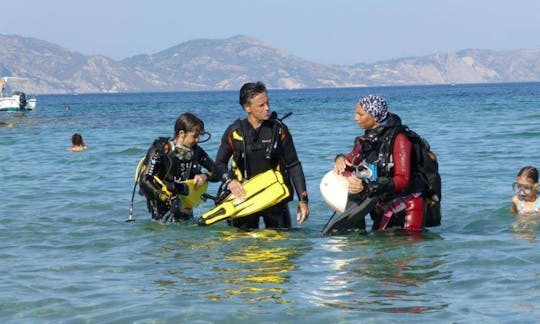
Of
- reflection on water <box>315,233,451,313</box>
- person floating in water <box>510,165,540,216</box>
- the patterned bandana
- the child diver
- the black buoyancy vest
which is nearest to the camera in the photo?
reflection on water <box>315,233,451,313</box>

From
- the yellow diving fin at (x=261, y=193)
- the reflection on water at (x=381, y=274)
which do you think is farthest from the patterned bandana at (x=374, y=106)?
the reflection on water at (x=381, y=274)

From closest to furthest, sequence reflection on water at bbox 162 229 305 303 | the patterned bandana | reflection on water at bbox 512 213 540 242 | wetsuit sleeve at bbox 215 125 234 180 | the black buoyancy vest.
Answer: reflection on water at bbox 162 229 305 303
the patterned bandana
the black buoyancy vest
wetsuit sleeve at bbox 215 125 234 180
reflection on water at bbox 512 213 540 242

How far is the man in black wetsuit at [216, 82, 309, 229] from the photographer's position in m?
8.96

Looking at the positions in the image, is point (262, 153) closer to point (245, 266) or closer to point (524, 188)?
point (245, 266)

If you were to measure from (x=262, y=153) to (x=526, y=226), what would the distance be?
3355 millimetres

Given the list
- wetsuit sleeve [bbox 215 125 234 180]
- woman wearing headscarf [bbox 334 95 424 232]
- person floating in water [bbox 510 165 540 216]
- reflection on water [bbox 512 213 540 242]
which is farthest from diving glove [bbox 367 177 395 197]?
person floating in water [bbox 510 165 540 216]

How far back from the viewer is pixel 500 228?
10.7 m

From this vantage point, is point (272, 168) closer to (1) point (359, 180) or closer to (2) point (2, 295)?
(1) point (359, 180)

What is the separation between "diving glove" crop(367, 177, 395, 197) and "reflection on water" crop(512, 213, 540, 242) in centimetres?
204

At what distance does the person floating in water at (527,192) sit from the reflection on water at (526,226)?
0.27 ft

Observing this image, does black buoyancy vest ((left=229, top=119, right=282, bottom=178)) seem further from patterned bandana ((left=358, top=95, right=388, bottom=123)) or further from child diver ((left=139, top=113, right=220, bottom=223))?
patterned bandana ((left=358, top=95, right=388, bottom=123))

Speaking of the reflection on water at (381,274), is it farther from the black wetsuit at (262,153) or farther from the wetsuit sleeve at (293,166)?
the black wetsuit at (262,153)

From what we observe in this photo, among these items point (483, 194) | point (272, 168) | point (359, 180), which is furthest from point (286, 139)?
point (483, 194)

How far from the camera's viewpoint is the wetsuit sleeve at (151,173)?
973cm
